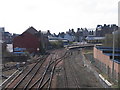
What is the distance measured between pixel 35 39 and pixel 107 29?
78732 mm

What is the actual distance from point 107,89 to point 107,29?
112842mm

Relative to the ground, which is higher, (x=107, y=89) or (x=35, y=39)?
(x=35, y=39)

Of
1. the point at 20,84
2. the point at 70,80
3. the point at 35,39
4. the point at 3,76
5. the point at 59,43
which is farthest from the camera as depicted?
the point at 59,43

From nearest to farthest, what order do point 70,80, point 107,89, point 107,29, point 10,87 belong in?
point 107,89 < point 10,87 < point 70,80 < point 107,29

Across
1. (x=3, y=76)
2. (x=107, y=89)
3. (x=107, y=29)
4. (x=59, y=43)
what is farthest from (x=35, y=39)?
(x=107, y=29)

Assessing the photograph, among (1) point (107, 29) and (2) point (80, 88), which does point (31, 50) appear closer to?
(2) point (80, 88)

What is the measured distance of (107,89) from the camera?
16875 mm

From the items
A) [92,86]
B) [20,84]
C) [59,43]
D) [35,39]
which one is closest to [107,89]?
[92,86]

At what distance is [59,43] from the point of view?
266ft

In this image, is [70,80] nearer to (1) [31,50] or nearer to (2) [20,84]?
(2) [20,84]

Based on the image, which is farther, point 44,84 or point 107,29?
point 107,29

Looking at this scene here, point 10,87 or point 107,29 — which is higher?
point 107,29

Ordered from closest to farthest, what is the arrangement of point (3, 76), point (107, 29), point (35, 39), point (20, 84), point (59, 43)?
point (20, 84) → point (3, 76) → point (35, 39) → point (59, 43) → point (107, 29)

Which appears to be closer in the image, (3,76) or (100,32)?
(3,76)
